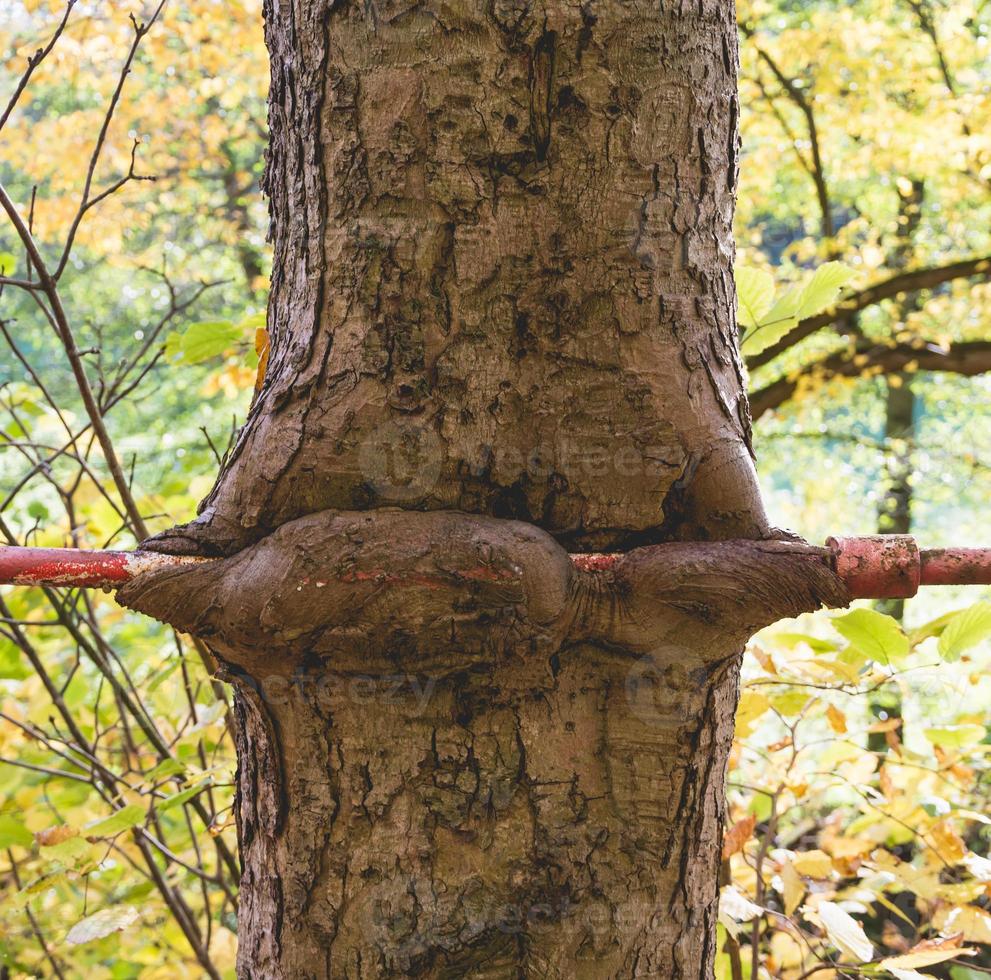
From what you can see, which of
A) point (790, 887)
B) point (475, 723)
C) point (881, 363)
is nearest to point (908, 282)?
point (881, 363)

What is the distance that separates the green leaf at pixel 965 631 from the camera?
115 centimetres

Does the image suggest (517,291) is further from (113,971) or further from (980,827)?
(980,827)

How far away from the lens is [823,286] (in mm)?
1192

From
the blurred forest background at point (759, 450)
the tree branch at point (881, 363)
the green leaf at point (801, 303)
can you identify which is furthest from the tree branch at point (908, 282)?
the green leaf at point (801, 303)

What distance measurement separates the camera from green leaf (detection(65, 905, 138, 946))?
125 centimetres

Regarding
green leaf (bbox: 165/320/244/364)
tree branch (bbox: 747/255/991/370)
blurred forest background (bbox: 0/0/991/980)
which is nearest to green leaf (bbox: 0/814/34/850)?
blurred forest background (bbox: 0/0/991/980)

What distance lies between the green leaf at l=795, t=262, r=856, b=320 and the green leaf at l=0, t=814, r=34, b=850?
1478 millimetres

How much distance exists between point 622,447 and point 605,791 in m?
0.29

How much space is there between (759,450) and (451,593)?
6.60 metres

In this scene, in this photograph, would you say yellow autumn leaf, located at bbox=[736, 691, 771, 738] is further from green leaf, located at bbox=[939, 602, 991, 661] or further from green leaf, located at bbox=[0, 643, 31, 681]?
green leaf, located at bbox=[0, 643, 31, 681]

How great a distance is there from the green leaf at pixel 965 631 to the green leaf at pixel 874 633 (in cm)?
6

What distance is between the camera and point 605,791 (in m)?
0.77

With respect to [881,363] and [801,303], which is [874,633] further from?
→ [881,363]

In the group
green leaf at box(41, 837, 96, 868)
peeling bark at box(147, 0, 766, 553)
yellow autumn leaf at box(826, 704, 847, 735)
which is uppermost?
peeling bark at box(147, 0, 766, 553)
